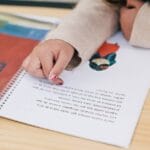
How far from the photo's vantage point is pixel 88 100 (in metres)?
0.62

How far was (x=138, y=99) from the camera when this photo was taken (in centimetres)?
62

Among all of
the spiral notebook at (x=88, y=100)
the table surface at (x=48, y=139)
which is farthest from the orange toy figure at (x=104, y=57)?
the table surface at (x=48, y=139)

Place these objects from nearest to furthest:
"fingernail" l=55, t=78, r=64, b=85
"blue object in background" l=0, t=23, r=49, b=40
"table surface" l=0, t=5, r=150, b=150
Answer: "table surface" l=0, t=5, r=150, b=150 < "fingernail" l=55, t=78, r=64, b=85 < "blue object in background" l=0, t=23, r=49, b=40

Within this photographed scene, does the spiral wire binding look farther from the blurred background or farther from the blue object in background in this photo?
the blurred background

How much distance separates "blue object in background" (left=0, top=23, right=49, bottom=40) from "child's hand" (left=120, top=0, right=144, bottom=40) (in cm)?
17

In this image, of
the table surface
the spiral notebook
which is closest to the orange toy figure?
the spiral notebook

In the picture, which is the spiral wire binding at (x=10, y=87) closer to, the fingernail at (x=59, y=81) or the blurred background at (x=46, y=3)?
the fingernail at (x=59, y=81)

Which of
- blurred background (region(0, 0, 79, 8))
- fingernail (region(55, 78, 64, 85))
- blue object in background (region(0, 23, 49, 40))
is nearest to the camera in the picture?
fingernail (region(55, 78, 64, 85))

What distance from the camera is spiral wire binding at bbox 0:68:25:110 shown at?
0.64 metres

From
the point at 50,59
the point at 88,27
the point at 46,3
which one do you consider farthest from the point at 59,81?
the point at 46,3

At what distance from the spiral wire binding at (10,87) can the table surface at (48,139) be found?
41 mm

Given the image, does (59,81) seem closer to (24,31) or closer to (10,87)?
(10,87)

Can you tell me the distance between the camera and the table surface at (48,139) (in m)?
0.56

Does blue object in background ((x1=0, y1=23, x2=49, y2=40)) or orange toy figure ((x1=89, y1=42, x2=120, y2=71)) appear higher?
orange toy figure ((x1=89, y1=42, x2=120, y2=71))
